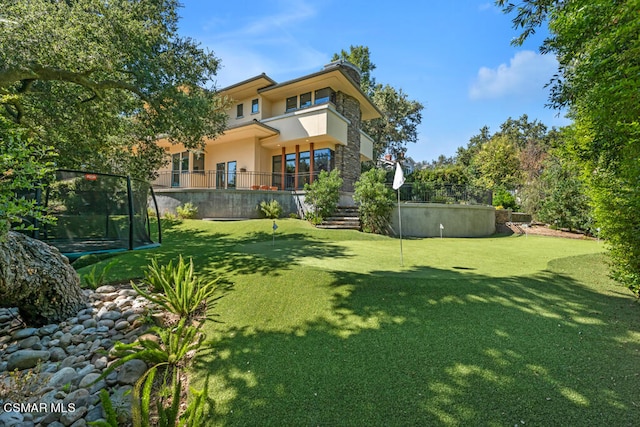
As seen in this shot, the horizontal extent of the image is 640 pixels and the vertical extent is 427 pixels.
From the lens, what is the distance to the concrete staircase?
1262 cm

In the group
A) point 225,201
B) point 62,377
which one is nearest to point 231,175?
point 225,201

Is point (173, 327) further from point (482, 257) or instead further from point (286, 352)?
Answer: point (482, 257)

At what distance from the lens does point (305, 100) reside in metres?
17.9

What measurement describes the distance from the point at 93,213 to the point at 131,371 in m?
5.88

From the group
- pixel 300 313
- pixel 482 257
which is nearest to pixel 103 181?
pixel 300 313

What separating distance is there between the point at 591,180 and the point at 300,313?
A: 6.05m

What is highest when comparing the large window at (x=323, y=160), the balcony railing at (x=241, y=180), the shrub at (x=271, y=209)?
the large window at (x=323, y=160)

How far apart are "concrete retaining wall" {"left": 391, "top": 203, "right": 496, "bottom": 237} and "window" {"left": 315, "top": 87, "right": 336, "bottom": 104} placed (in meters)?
8.62

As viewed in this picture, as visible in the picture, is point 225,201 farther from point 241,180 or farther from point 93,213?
point 93,213

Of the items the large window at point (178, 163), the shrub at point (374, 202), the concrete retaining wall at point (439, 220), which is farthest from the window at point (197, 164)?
the concrete retaining wall at point (439, 220)

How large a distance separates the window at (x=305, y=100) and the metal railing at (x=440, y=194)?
8345 mm

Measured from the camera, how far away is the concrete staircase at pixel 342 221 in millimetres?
12625

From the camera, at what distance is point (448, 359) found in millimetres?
2664

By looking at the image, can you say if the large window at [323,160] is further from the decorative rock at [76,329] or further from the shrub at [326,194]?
the decorative rock at [76,329]
